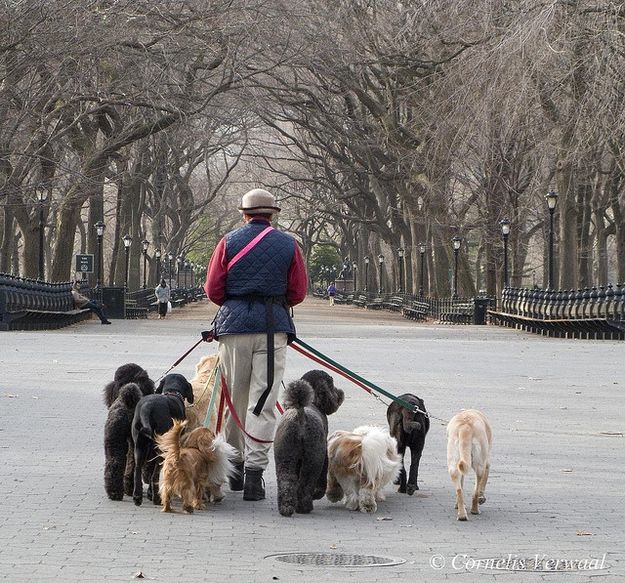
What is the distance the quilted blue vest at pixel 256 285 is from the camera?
9.27m

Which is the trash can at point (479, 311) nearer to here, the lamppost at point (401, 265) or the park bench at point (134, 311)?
the park bench at point (134, 311)

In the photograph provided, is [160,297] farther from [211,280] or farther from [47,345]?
[211,280]

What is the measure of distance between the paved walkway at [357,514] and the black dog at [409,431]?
0.45ft

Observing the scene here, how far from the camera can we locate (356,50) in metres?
43.8

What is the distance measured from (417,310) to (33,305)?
27.8 metres

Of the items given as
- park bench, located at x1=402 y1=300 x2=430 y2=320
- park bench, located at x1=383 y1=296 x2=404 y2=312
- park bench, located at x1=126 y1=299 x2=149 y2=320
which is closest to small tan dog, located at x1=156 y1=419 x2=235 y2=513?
park bench, located at x1=126 y1=299 x2=149 y2=320

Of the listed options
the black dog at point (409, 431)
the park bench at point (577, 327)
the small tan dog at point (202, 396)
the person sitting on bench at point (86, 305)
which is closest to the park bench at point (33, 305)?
the person sitting on bench at point (86, 305)

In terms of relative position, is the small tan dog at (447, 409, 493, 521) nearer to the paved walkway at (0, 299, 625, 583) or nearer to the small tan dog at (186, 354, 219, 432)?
the paved walkway at (0, 299, 625, 583)

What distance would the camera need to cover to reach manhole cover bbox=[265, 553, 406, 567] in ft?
23.6

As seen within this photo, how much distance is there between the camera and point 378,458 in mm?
8875

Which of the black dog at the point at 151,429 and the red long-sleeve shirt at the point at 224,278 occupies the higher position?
the red long-sleeve shirt at the point at 224,278

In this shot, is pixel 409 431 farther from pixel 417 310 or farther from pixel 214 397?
pixel 417 310

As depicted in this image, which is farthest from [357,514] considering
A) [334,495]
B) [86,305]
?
[86,305]

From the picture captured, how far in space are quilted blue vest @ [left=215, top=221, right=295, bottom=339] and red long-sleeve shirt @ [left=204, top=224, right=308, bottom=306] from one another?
0.03m
